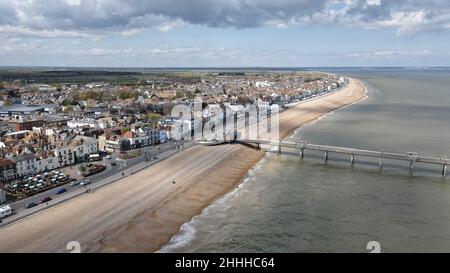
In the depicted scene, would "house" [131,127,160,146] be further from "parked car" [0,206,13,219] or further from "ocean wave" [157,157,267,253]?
"parked car" [0,206,13,219]

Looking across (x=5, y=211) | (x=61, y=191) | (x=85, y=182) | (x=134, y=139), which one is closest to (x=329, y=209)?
(x=85, y=182)

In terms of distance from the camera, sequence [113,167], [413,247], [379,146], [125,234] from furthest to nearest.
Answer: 1. [379,146]
2. [113,167]
3. [125,234]
4. [413,247]

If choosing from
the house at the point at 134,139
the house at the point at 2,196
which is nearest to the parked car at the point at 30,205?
the house at the point at 2,196

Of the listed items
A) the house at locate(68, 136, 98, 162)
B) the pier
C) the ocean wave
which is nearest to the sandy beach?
the ocean wave

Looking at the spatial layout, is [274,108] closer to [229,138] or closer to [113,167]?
A: [229,138]
